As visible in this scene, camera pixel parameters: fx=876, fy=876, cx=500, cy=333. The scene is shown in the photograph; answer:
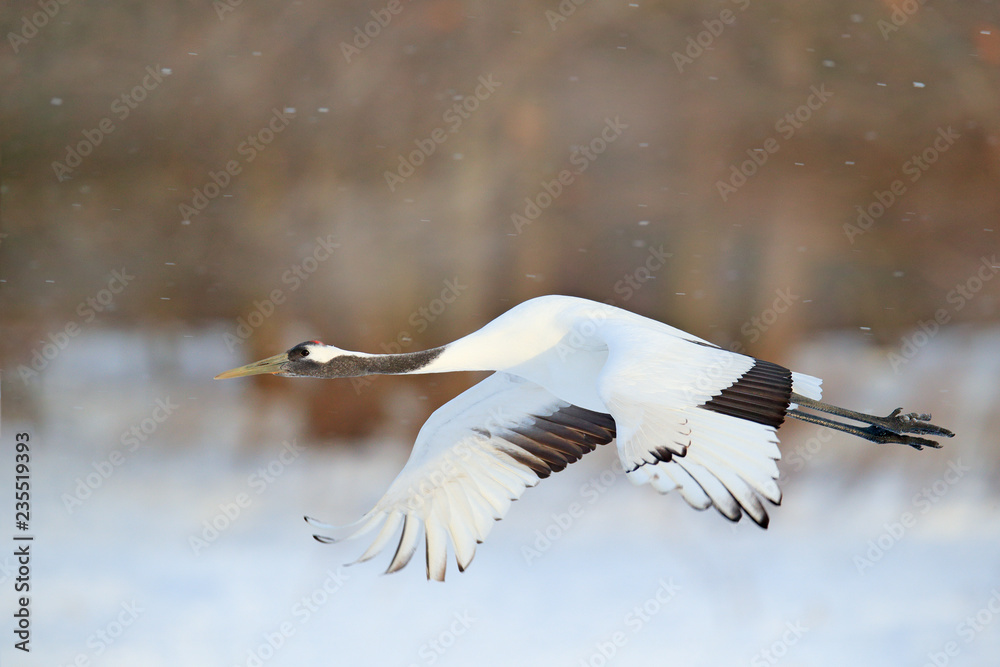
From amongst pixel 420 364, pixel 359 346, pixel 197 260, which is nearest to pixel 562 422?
pixel 420 364

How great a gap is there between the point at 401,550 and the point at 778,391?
2.50 feet

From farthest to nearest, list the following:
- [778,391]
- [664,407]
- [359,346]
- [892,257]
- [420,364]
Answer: [892,257], [359,346], [420,364], [778,391], [664,407]

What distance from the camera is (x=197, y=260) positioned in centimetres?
381

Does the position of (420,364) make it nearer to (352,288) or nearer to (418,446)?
(418,446)

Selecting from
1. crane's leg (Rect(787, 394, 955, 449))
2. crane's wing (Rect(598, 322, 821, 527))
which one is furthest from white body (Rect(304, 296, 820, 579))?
crane's leg (Rect(787, 394, 955, 449))

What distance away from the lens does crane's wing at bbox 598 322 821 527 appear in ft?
4.05

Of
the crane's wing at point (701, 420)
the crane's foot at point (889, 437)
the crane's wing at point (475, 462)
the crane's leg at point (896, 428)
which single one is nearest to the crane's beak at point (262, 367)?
the crane's wing at point (475, 462)

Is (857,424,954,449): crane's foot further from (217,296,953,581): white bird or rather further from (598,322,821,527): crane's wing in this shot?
(598,322,821,527): crane's wing

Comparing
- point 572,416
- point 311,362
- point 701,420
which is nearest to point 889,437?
point 572,416

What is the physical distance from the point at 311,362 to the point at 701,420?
2.52 ft

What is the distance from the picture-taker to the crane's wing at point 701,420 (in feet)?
4.05

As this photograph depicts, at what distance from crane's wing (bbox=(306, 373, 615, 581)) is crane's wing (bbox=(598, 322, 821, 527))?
17.8 inches

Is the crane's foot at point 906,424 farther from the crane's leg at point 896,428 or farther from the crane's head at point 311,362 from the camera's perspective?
the crane's head at point 311,362

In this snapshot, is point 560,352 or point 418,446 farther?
point 418,446
